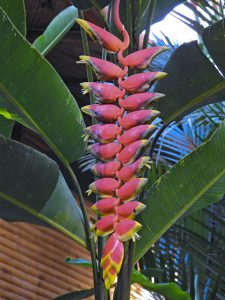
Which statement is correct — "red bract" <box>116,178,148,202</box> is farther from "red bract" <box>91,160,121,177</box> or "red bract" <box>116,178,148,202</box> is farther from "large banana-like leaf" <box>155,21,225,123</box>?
"large banana-like leaf" <box>155,21,225,123</box>

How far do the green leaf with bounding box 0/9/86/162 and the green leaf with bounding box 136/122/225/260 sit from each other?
203mm

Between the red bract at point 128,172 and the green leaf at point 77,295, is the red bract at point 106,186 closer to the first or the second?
the red bract at point 128,172

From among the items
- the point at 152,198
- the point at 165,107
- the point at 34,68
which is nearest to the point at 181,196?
the point at 152,198

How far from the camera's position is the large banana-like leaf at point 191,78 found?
52.4 inches

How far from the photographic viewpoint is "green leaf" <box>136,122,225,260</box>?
1.32 meters

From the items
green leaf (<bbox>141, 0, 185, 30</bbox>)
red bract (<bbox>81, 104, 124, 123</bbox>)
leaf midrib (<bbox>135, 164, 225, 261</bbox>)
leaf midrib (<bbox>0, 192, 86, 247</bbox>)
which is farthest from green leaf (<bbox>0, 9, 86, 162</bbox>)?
red bract (<bbox>81, 104, 124, 123</bbox>)

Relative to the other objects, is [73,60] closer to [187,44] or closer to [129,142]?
[187,44]

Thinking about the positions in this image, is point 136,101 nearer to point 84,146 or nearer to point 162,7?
point 84,146

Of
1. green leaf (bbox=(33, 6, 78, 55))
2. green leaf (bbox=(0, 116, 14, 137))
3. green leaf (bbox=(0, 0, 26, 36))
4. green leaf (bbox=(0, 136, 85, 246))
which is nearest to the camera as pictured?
green leaf (bbox=(0, 136, 85, 246))

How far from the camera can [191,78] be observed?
1366 millimetres

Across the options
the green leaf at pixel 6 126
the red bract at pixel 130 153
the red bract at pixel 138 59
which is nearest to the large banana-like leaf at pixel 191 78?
the green leaf at pixel 6 126

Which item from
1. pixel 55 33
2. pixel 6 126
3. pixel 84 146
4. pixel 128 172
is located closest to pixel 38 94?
pixel 84 146

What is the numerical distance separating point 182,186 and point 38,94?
384mm

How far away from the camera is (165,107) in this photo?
4.57ft
